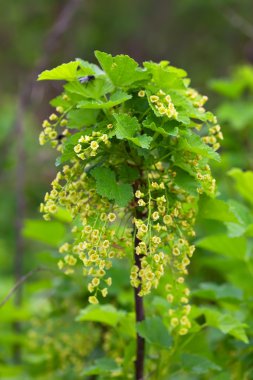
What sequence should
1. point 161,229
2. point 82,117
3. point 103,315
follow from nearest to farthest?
point 161,229
point 82,117
point 103,315

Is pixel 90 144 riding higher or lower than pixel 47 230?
lower

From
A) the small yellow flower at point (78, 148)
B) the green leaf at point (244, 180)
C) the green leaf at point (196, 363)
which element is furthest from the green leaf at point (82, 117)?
the green leaf at point (196, 363)

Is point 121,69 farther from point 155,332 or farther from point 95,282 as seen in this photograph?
point 155,332

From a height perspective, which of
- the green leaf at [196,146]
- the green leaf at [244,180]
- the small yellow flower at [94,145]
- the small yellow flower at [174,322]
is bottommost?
the small yellow flower at [174,322]

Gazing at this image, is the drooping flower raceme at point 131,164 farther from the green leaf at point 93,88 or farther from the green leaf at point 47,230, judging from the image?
the green leaf at point 47,230

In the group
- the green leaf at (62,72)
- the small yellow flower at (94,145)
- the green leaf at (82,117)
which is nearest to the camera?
the small yellow flower at (94,145)

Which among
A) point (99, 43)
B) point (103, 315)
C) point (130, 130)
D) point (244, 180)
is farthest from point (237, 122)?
point (99, 43)

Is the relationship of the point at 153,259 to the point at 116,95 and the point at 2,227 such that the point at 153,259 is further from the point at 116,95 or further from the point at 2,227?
the point at 2,227
